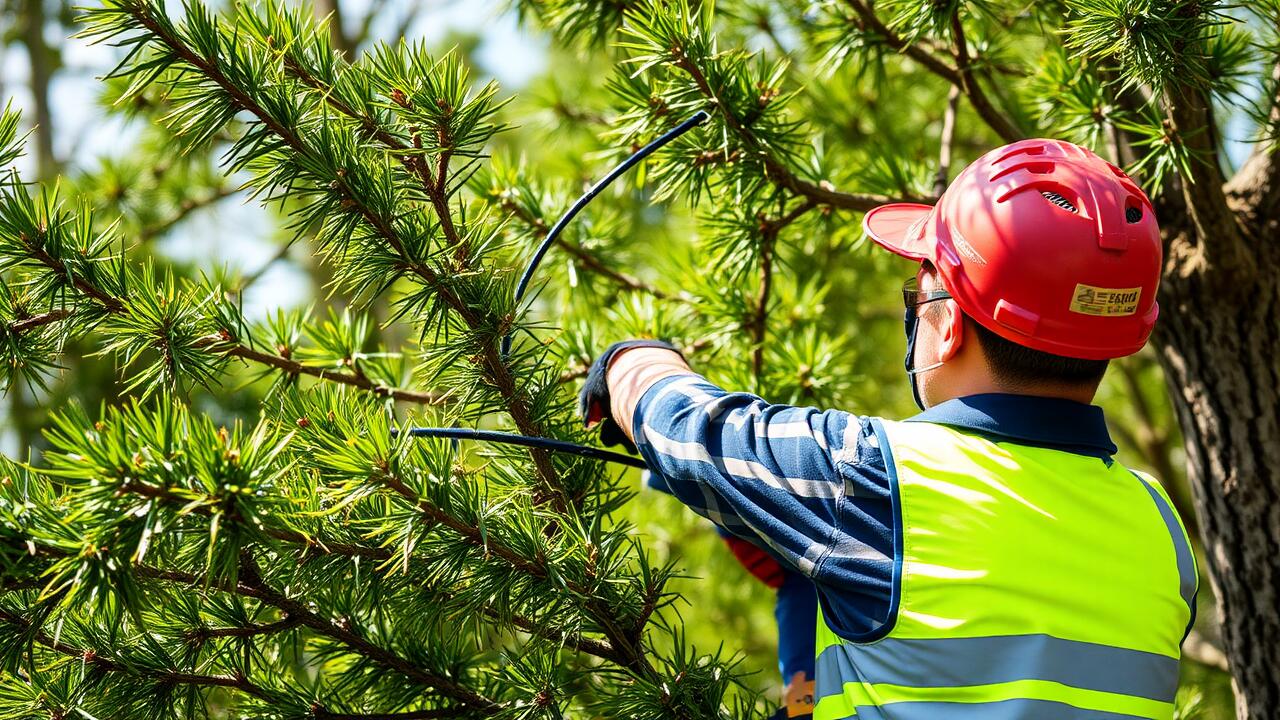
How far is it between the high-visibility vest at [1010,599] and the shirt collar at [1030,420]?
0.03 metres

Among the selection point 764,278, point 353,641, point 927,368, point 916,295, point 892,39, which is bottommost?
point 353,641

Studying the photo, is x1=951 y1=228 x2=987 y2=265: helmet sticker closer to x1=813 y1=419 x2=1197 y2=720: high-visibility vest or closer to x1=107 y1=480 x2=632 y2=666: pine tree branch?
x1=813 y1=419 x2=1197 y2=720: high-visibility vest

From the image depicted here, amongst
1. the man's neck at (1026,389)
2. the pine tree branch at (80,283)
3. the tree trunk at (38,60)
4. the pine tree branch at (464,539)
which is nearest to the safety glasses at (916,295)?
the man's neck at (1026,389)

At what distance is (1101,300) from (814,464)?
41cm

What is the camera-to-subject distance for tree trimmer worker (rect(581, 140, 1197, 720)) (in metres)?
1.13

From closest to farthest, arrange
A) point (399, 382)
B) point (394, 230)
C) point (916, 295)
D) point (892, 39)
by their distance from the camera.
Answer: point (394, 230)
point (916, 295)
point (399, 382)
point (892, 39)

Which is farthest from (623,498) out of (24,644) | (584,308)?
(584,308)

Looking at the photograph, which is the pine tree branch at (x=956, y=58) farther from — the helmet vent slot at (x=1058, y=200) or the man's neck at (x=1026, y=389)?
the man's neck at (x=1026, y=389)

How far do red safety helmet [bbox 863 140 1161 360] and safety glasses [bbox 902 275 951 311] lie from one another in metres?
0.06

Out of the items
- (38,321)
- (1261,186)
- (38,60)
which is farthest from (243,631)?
(38,60)

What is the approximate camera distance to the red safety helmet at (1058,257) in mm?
1206

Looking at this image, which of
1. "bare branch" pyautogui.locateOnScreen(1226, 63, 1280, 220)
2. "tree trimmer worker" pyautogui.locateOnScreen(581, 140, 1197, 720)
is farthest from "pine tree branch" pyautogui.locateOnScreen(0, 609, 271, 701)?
"bare branch" pyautogui.locateOnScreen(1226, 63, 1280, 220)

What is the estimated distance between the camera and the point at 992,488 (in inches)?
45.6

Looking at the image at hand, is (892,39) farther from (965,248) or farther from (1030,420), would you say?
(1030,420)
